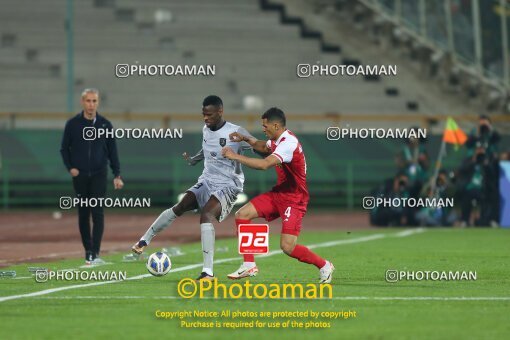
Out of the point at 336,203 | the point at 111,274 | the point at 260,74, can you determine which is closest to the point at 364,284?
the point at 111,274

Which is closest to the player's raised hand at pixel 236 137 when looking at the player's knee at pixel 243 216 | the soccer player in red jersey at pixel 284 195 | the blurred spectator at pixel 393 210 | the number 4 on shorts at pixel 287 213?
the soccer player in red jersey at pixel 284 195

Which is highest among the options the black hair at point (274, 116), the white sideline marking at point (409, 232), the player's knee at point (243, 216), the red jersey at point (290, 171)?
the black hair at point (274, 116)

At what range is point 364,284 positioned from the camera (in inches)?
572

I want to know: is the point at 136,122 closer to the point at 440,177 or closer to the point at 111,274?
the point at 440,177

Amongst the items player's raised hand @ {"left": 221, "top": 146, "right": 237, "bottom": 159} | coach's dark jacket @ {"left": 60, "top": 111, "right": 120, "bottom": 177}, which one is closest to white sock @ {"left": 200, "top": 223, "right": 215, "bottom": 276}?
player's raised hand @ {"left": 221, "top": 146, "right": 237, "bottom": 159}

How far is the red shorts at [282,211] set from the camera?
47.3 feet

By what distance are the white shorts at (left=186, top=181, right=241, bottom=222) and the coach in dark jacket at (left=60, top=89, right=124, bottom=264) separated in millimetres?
2248

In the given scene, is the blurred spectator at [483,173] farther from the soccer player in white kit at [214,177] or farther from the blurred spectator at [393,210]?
the soccer player in white kit at [214,177]

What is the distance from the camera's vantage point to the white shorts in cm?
1509

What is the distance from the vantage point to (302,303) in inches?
488

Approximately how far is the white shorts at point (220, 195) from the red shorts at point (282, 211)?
51 cm

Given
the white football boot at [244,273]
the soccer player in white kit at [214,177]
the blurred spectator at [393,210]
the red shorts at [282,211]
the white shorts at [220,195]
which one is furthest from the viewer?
the blurred spectator at [393,210]

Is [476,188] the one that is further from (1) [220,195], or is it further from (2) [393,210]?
(1) [220,195]

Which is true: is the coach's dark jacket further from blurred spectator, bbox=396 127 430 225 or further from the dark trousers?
blurred spectator, bbox=396 127 430 225
